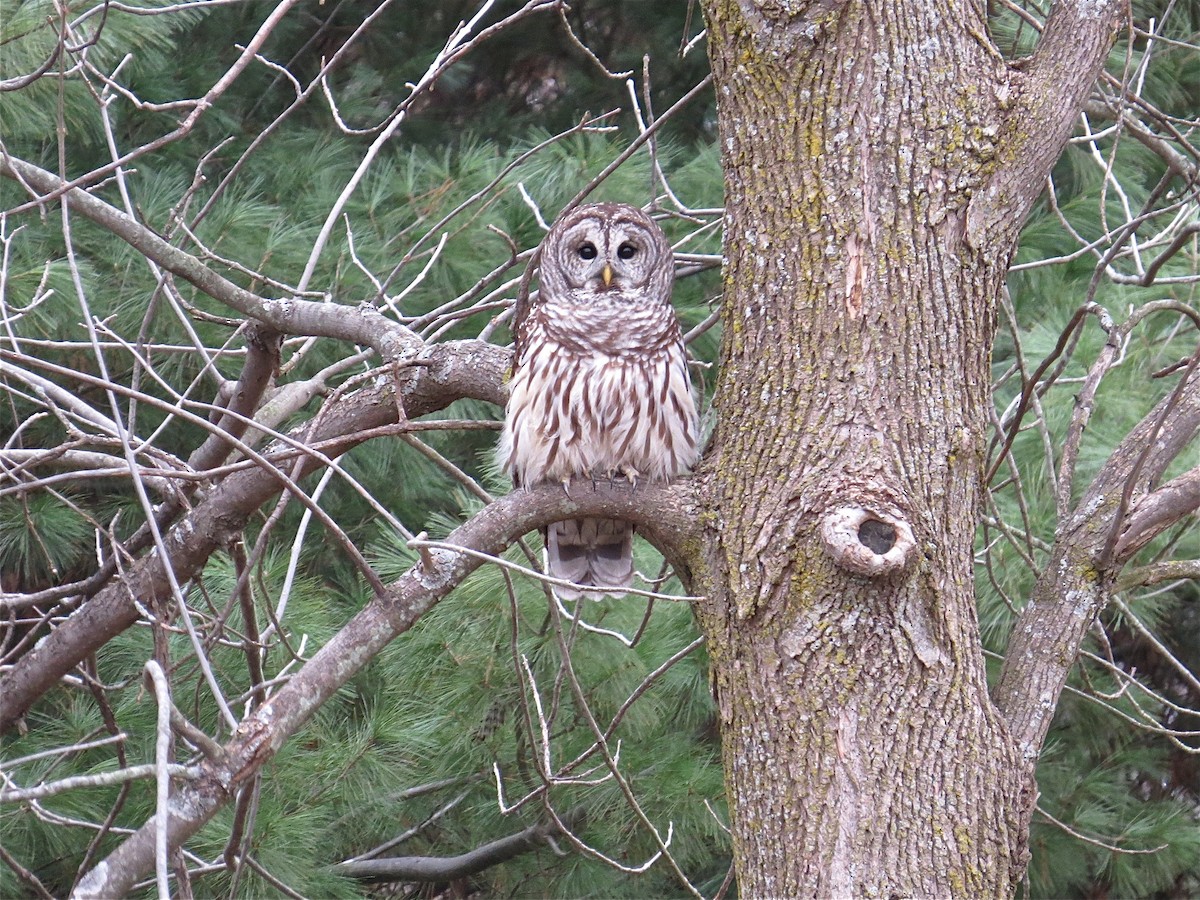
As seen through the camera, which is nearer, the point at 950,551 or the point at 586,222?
the point at 950,551

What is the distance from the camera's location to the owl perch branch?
154cm

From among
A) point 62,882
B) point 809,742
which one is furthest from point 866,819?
point 62,882

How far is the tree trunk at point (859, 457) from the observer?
1.89 m

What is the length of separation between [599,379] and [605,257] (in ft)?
1.35

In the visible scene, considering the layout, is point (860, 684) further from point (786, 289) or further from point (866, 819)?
point (786, 289)

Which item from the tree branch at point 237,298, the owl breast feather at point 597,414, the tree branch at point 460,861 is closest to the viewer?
the tree branch at point 237,298

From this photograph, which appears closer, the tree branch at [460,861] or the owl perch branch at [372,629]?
the owl perch branch at [372,629]

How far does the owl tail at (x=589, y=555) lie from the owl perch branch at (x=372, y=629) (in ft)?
2.36

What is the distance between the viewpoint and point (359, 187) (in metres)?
4.68

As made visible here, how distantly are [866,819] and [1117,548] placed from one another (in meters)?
0.62

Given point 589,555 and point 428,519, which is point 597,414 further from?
point 428,519

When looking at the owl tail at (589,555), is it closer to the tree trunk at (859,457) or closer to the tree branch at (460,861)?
the tree trunk at (859,457)

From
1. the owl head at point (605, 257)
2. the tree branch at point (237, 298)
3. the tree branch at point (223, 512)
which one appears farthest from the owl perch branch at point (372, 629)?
the owl head at point (605, 257)

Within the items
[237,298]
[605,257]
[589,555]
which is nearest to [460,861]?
[589,555]
